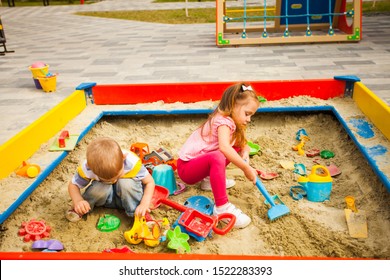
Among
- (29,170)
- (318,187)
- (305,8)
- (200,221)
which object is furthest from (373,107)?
(305,8)

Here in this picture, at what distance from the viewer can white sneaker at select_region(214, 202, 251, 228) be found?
1813 mm

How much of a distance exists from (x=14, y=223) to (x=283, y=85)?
6.90ft

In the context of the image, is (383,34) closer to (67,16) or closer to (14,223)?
(14,223)

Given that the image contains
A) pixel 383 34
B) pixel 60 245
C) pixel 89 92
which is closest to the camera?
pixel 60 245

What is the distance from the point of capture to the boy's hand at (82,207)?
1.81m

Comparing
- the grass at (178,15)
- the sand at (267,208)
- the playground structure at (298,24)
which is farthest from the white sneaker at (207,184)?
the grass at (178,15)

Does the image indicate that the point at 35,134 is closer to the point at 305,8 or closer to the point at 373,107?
the point at 373,107

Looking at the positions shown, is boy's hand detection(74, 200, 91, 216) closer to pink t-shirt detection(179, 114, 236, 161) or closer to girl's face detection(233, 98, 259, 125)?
pink t-shirt detection(179, 114, 236, 161)

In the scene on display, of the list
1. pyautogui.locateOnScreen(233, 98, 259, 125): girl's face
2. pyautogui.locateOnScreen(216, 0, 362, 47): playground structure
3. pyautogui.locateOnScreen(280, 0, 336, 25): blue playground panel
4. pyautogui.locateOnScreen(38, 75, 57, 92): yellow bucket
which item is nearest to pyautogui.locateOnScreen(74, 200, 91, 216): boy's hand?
pyautogui.locateOnScreen(233, 98, 259, 125): girl's face

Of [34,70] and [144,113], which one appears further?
[34,70]

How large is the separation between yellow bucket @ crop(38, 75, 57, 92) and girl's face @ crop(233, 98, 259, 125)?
2289 millimetres

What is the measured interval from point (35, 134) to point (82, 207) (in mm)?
811
